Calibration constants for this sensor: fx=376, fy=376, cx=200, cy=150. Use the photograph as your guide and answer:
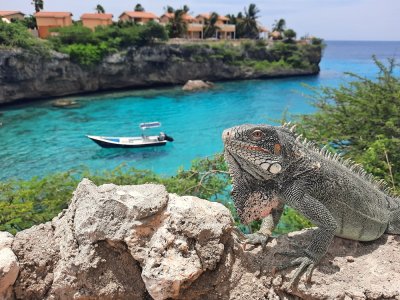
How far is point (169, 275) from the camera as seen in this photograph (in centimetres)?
298

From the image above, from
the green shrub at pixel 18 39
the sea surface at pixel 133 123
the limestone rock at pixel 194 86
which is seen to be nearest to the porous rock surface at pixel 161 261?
the sea surface at pixel 133 123

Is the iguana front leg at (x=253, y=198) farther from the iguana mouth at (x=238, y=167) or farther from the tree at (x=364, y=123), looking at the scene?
the tree at (x=364, y=123)

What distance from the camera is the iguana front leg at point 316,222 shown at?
3.25m

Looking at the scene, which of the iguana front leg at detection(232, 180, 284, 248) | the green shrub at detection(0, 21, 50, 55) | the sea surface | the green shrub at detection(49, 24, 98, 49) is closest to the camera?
the iguana front leg at detection(232, 180, 284, 248)

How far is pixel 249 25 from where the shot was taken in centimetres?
5688

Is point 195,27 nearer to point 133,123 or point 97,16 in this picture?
point 97,16

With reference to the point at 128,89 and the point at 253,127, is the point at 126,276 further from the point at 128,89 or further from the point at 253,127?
the point at 128,89

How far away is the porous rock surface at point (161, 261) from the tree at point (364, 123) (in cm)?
432

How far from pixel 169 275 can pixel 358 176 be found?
86.7 inches

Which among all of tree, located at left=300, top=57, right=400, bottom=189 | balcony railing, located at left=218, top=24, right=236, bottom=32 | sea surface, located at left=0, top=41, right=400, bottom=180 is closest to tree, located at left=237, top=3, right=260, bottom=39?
balcony railing, located at left=218, top=24, right=236, bottom=32

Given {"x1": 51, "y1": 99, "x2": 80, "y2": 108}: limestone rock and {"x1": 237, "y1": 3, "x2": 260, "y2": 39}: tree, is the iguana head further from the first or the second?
{"x1": 237, "y1": 3, "x2": 260, "y2": 39}: tree

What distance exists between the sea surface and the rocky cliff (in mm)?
2043

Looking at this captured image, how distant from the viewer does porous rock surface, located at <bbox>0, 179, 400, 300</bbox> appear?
3.12 metres

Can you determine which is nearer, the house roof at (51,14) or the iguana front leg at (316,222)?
the iguana front leg at (316,222)
